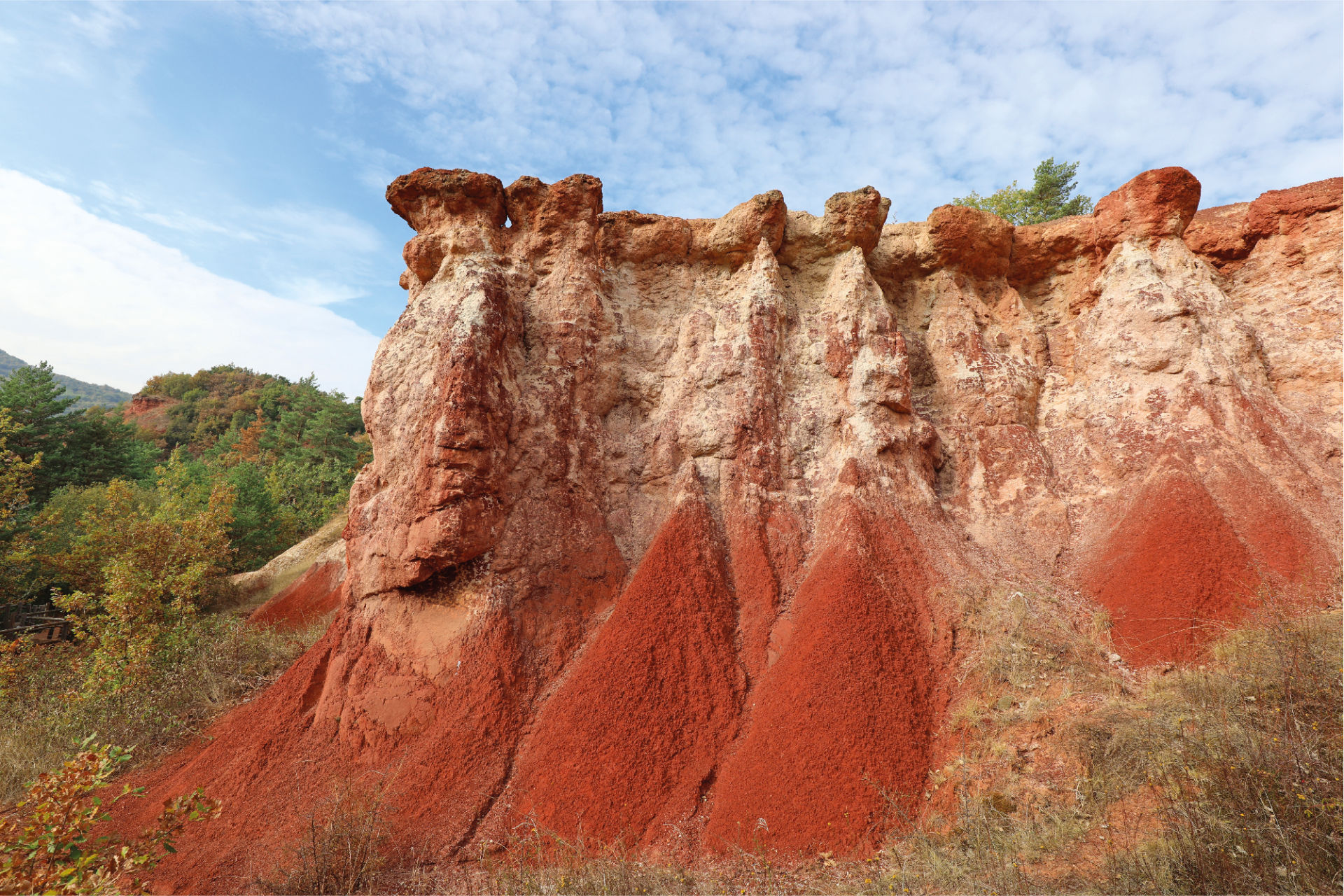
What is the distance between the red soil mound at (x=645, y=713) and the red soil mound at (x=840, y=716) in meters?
0.54

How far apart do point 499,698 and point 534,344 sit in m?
6.38

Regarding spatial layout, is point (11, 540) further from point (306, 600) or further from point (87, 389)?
point (87, 389)

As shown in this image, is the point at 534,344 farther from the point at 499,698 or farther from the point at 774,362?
the point at 499,698

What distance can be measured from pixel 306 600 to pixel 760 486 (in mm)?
14056

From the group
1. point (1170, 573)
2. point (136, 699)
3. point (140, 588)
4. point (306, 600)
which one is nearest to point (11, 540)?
point (306, 600)

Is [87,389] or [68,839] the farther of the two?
[87,389]

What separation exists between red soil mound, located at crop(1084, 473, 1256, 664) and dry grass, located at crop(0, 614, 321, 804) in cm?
1523

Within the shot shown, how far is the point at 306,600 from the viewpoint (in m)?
17.1

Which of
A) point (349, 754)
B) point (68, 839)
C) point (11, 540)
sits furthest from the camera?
point (11, 540)

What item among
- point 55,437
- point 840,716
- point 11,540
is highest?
point 55,437

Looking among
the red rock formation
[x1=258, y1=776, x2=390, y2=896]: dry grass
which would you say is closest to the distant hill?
the red rock formation

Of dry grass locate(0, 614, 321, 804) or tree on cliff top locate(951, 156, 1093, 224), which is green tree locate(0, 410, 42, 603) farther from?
tree on cliff top locate(951, 156, 1093, 224)

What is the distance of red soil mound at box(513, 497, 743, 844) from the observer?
7262 mm

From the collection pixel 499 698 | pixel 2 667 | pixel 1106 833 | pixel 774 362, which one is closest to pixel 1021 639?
pixel 1106 833
